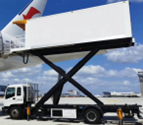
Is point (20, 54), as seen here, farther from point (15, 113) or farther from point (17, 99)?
point (15, 113)

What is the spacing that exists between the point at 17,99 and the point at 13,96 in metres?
0.45

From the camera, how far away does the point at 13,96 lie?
46.1 ft

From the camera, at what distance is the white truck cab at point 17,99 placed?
13.7 metres

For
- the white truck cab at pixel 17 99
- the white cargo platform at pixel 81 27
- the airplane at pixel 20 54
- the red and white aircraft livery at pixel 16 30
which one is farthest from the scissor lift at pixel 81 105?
the red and white aircraft livery at pixel 16 30

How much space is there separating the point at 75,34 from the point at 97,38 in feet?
5.18

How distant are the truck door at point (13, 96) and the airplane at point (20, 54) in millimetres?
2917

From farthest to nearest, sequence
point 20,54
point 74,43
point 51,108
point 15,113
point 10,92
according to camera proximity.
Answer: point 20,54 → point 10,92 → point 15,113 → point 51,108 → point 74,43

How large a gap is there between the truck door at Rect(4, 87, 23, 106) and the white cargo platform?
136 inches

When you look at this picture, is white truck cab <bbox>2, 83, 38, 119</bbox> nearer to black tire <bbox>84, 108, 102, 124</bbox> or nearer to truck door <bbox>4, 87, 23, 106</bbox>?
truck door <bbox>4, 87, 23, 106</bbox>

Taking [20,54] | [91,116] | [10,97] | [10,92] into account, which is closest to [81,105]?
[91,116]

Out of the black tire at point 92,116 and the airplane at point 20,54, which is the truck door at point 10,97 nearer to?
the airplane at point 20,54

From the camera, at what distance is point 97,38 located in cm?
1215

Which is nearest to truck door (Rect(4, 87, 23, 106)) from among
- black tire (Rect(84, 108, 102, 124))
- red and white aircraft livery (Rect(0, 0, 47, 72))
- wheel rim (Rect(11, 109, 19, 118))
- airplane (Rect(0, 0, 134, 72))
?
wheel rim (Rect(11, 109, 19, 118))

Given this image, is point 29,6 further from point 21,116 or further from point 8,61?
point 21,116
